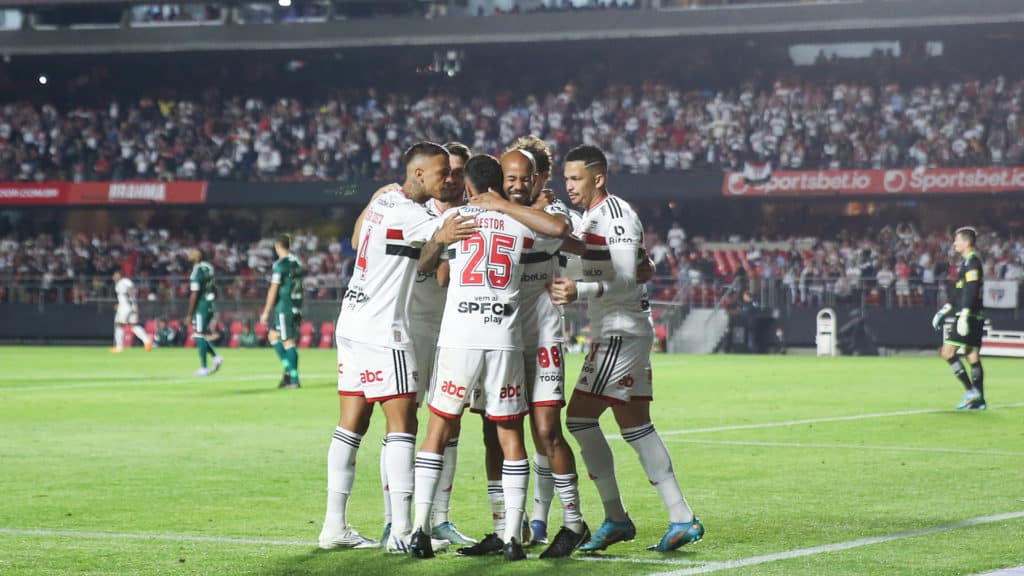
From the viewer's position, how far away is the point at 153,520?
30.1 ft

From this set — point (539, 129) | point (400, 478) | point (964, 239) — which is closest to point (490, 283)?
point (400, 478)

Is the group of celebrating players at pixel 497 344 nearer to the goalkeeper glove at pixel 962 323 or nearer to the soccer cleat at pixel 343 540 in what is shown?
the soccer cleat at pixel 343 540

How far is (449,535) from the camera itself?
8.15 m

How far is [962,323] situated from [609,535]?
1155 cm

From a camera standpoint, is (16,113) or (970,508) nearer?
(970,508)

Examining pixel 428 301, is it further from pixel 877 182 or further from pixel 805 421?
pixel 877 182

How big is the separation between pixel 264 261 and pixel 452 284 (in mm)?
Answer: 43705

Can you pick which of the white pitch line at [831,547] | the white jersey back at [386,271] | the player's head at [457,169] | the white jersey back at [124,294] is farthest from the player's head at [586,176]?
the white jersey back at [124,294]

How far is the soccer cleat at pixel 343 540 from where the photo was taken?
799cm

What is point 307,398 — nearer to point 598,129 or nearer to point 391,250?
point 391,250

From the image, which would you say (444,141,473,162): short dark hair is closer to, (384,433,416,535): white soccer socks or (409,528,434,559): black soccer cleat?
(384,433,416,535): white soccer socks

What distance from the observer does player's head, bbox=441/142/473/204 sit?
823cm

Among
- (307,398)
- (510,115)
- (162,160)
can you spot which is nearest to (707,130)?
(510,115)

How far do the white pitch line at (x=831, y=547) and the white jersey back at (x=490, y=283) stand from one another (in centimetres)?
152
